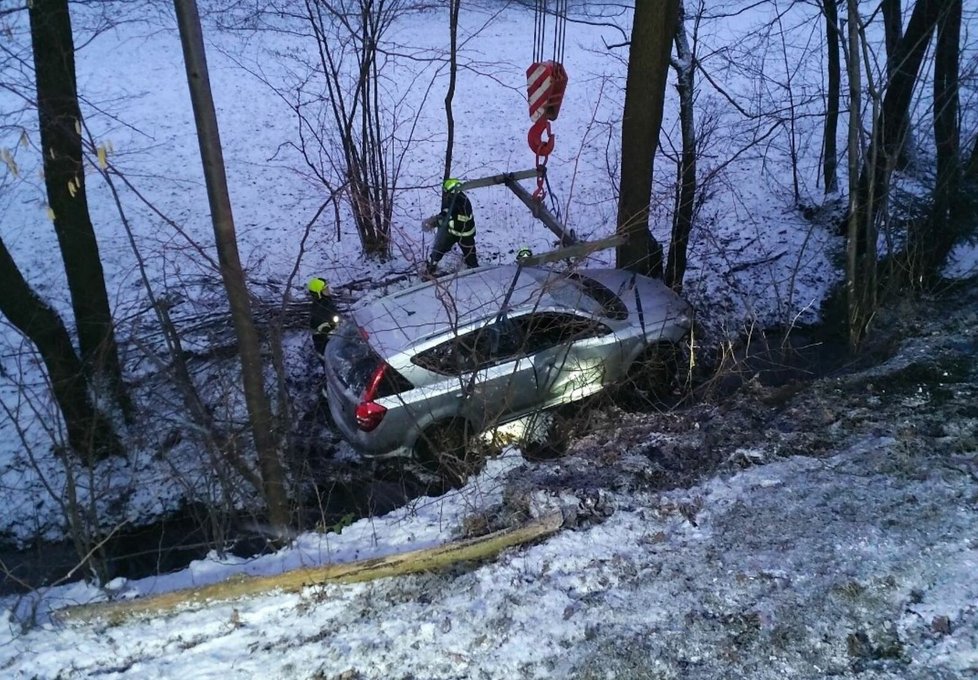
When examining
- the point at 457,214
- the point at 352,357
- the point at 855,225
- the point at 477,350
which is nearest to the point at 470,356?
the point at 477,350

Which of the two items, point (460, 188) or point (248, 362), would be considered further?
point (460, 188)

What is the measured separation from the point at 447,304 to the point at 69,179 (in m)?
3.71

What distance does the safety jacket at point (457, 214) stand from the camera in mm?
8453

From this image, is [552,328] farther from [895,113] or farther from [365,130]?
A: [895,113]

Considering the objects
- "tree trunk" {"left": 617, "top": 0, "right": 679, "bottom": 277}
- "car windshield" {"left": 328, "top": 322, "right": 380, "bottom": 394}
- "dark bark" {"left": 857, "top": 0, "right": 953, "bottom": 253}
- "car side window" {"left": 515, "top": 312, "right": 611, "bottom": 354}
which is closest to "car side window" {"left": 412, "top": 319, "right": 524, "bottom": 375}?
"car side window" {"left": 515, "top": 312, "right": 611, "bottom": 354}

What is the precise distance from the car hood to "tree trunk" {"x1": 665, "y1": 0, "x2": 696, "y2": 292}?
1.21 m

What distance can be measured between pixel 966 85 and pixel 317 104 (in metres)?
10.4

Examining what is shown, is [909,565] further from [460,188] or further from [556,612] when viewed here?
[460,188]

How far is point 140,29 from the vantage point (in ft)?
53.0

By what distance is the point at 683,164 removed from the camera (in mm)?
8516

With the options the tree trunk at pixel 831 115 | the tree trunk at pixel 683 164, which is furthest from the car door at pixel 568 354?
the tree trunk at pixel 831 115

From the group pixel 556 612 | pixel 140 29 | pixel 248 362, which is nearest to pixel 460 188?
pixel 248 362

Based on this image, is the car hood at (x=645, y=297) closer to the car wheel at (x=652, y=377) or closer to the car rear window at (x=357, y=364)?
the car wheel at (x=652, y=377)

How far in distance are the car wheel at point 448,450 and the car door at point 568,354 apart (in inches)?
34.9
